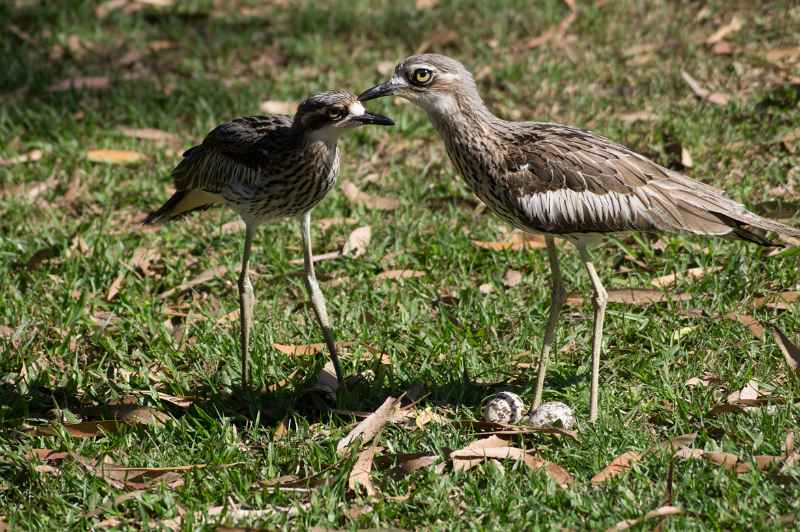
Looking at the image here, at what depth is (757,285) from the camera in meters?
5.54

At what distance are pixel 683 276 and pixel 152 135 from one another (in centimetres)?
403

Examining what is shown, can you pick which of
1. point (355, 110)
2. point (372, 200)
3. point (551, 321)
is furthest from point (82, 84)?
point (551, 321)

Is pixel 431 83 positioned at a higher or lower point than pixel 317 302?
higher

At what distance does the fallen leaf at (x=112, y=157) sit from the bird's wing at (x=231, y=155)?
5.98 ft

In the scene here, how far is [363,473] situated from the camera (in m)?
4.36

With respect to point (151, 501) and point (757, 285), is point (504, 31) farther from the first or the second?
point (151, 501)

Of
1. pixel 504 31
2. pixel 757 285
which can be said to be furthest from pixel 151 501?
pixel 504 31

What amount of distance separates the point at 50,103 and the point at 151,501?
485 centimetres

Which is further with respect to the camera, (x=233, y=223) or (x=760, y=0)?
(x=760, y=0)

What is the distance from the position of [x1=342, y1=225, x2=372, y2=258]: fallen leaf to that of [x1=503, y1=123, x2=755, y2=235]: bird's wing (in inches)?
67.7

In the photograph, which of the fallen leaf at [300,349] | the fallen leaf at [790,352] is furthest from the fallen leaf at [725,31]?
the fallen leaf at [300,349]

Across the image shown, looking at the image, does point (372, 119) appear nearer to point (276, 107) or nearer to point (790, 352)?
point (790, 352)

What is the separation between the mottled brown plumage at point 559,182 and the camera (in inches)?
183

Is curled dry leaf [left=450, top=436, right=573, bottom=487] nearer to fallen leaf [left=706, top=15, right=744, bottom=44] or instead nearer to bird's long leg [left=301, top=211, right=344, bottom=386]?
bird's long leg [left=301, top=211, right=344, bottom=386]
